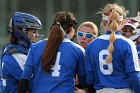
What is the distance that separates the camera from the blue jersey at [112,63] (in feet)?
17.7

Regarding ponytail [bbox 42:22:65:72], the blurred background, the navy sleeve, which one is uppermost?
the blurred background

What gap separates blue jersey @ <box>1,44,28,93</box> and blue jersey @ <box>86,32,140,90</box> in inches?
32.9

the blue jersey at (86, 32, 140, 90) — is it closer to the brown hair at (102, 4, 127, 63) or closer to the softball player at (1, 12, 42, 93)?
the brown hair at (102, 4, 127, 63)

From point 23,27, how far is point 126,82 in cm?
144

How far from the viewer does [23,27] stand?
20.2ft

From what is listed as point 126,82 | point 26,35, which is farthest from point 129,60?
point 26,35

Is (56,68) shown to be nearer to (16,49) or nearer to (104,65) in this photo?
(104,65)

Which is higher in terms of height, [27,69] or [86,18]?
[86,18]

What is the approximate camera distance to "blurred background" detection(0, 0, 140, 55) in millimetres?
13961

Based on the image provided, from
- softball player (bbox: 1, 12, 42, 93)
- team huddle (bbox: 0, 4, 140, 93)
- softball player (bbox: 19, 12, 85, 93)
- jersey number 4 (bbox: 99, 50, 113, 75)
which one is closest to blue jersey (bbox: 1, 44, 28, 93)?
softball player (bbox: 1, 12, 42, 93)

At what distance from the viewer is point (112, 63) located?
5.44 meters

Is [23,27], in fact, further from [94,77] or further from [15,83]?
[94,77]

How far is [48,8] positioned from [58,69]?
9.20 meters

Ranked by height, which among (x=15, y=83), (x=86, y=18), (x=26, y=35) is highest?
(x=86, y=18)
